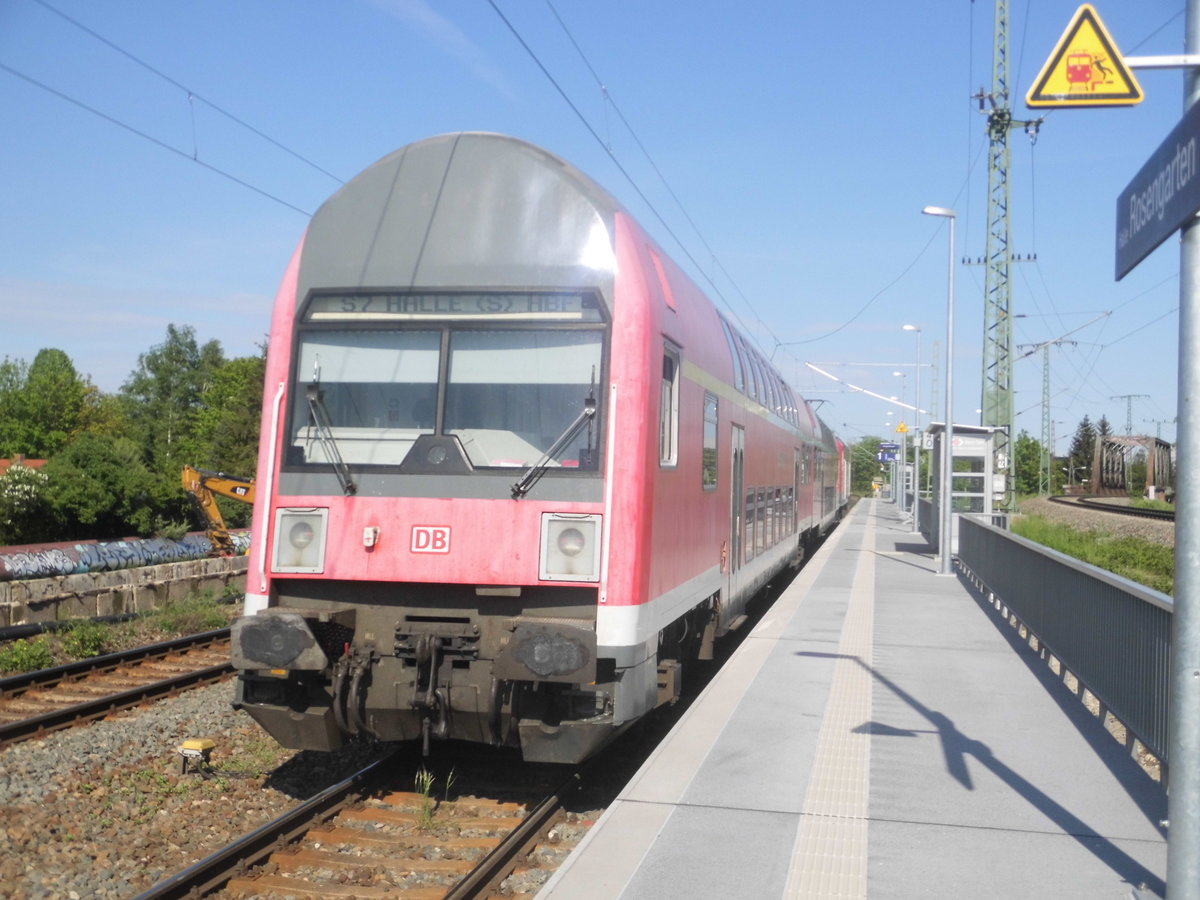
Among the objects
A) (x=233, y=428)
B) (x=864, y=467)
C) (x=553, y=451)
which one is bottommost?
(x=553, y=451)

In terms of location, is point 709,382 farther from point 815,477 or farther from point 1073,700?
point 815,477

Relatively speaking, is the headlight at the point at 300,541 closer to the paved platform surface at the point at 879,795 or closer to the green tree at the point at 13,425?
the paved platform surface at the point at 879,795

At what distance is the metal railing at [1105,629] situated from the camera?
21.4ft

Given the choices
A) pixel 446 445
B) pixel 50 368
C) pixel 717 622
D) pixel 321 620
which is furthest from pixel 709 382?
pixel 50 368

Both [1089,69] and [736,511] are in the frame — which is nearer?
[1089,69]

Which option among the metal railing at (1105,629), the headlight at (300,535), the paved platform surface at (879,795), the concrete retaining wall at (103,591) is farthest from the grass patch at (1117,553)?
the concrete retaining wall at (103,591)

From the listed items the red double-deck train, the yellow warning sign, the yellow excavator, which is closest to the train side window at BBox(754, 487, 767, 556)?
the red double-deck train

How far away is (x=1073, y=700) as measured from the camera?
29.2 feet

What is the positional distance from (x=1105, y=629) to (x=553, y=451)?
4.20 m

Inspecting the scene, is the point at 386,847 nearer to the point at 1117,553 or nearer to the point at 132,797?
the point at 132,797

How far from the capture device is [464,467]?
644 cm

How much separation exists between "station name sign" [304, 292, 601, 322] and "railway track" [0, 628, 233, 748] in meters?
4.54

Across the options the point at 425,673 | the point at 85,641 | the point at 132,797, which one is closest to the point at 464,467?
the point at 425,673

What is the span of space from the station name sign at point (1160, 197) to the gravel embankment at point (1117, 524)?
1966 cm
